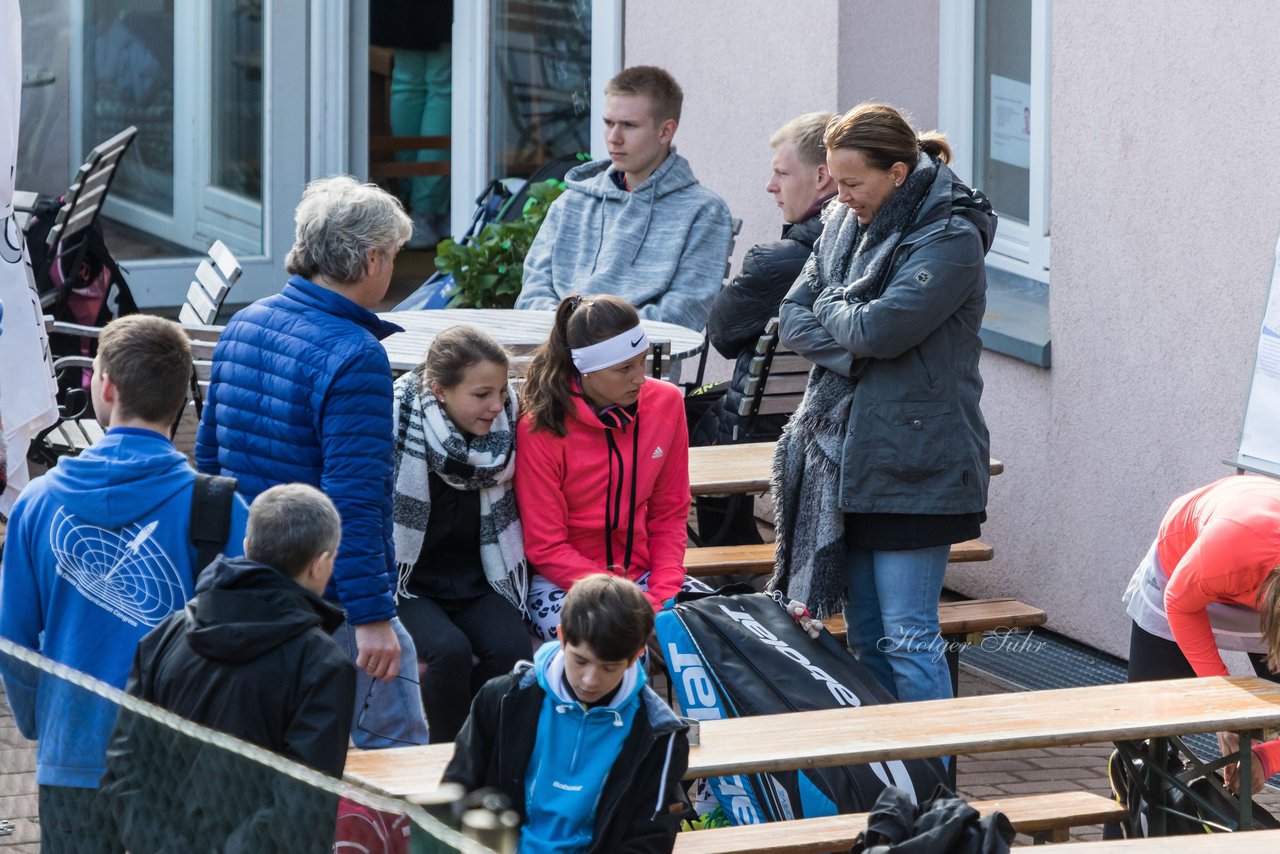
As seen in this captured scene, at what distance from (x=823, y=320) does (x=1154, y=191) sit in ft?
5.73

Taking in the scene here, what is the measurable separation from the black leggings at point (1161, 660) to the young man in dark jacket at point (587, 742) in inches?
58.4

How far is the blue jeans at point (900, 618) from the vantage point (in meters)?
4.56

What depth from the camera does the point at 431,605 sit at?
15.3 feet

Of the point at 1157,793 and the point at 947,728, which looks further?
the point at 1157,793

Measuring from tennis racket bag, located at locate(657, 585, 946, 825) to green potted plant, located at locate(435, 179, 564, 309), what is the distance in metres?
3.72

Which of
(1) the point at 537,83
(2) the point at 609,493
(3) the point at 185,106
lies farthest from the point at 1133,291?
(3) the point at 185,106

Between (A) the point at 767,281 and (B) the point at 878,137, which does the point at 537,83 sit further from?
(B) the point at 878,137

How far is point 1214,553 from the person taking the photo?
4.10 meters

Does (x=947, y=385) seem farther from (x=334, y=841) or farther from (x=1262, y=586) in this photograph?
(x=334, y=841)

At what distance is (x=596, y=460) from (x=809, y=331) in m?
0.64

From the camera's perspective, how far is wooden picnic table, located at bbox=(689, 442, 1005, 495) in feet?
17.6

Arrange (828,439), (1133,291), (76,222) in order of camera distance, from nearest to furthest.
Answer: (828,439), (1133,291), (76,222)

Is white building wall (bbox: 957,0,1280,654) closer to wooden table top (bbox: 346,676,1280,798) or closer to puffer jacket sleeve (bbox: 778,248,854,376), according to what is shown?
puffer jacket sleeve (bbox: 778,248,854,376)

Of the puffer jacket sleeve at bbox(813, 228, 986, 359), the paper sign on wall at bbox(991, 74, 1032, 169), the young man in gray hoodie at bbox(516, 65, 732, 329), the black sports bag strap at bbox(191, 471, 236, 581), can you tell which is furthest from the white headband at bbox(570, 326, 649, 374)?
the paper sign on wall at bbox(991, 74, 1032, 169)
